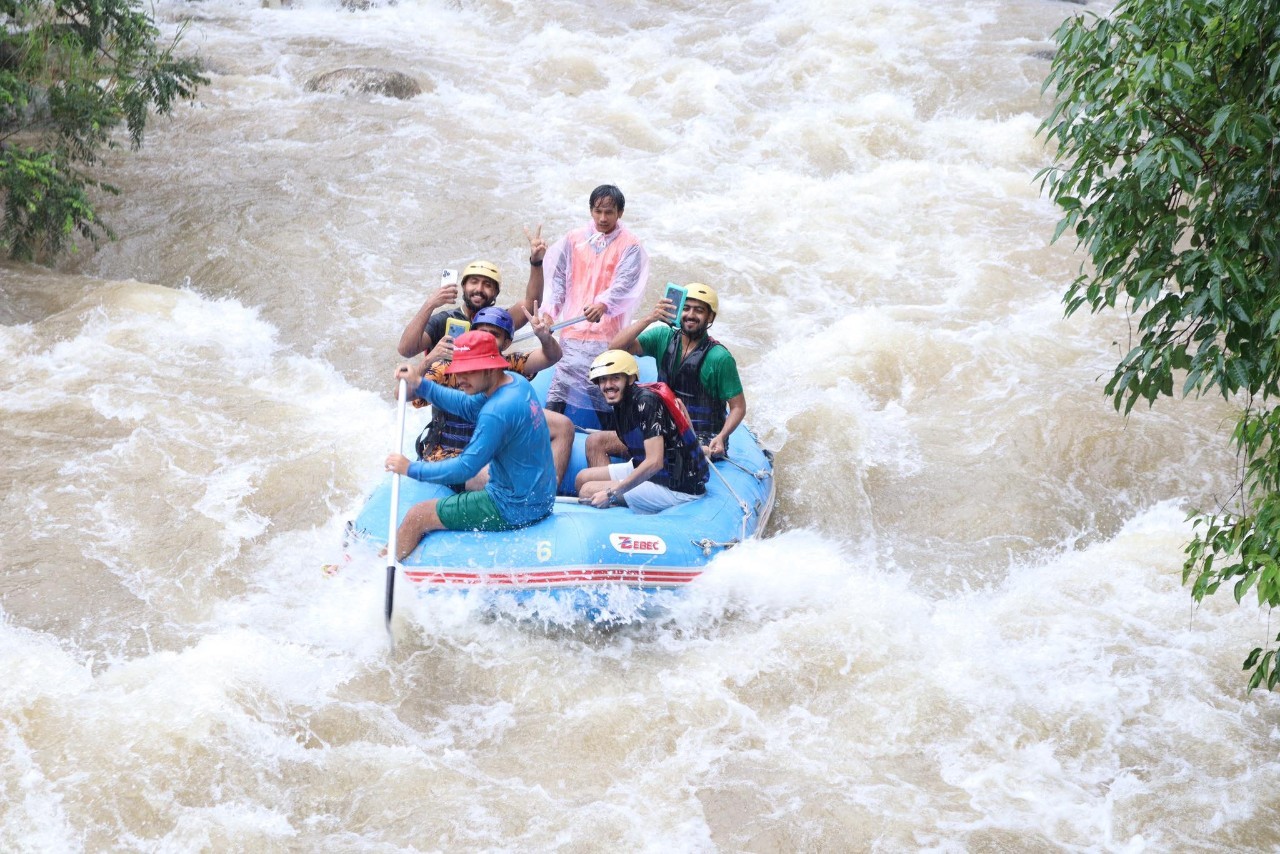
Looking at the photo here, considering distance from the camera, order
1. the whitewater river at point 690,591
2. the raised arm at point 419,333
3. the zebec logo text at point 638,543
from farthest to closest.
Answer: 1. the raised arm at point 419,333
2. the zebec logo text at point 638,543
3. the whitewater river at point 690,591

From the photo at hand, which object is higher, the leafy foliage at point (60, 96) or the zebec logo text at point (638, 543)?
the leafy foliage at point (60, 96)

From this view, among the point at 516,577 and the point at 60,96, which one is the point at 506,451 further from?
the point at 60,96

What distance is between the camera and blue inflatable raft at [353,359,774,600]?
5.94m

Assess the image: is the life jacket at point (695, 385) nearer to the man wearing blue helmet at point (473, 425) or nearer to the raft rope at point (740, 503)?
the raft rope at point (740, 503)

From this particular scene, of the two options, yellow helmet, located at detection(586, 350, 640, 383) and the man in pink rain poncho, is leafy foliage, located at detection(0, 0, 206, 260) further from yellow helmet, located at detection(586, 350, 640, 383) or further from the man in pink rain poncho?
yellow helmet, located at detection(586, 350, 640, 383)

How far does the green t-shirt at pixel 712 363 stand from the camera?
6641 millimetres

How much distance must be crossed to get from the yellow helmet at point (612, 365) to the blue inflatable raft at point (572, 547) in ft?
2.31

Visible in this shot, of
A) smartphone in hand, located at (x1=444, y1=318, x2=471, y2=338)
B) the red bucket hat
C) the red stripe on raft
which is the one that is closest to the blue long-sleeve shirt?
the red bucket hat

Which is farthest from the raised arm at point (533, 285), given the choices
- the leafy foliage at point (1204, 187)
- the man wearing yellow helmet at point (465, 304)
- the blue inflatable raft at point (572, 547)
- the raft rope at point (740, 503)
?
the leafy foliage at point (1204, 187)

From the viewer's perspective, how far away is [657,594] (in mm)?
6180

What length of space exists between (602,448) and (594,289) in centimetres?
96

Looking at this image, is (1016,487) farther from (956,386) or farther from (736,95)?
(736,95)

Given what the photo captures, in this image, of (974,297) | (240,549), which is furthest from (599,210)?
(974,297)

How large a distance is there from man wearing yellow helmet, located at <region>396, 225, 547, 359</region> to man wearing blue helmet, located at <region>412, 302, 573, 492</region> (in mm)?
141
